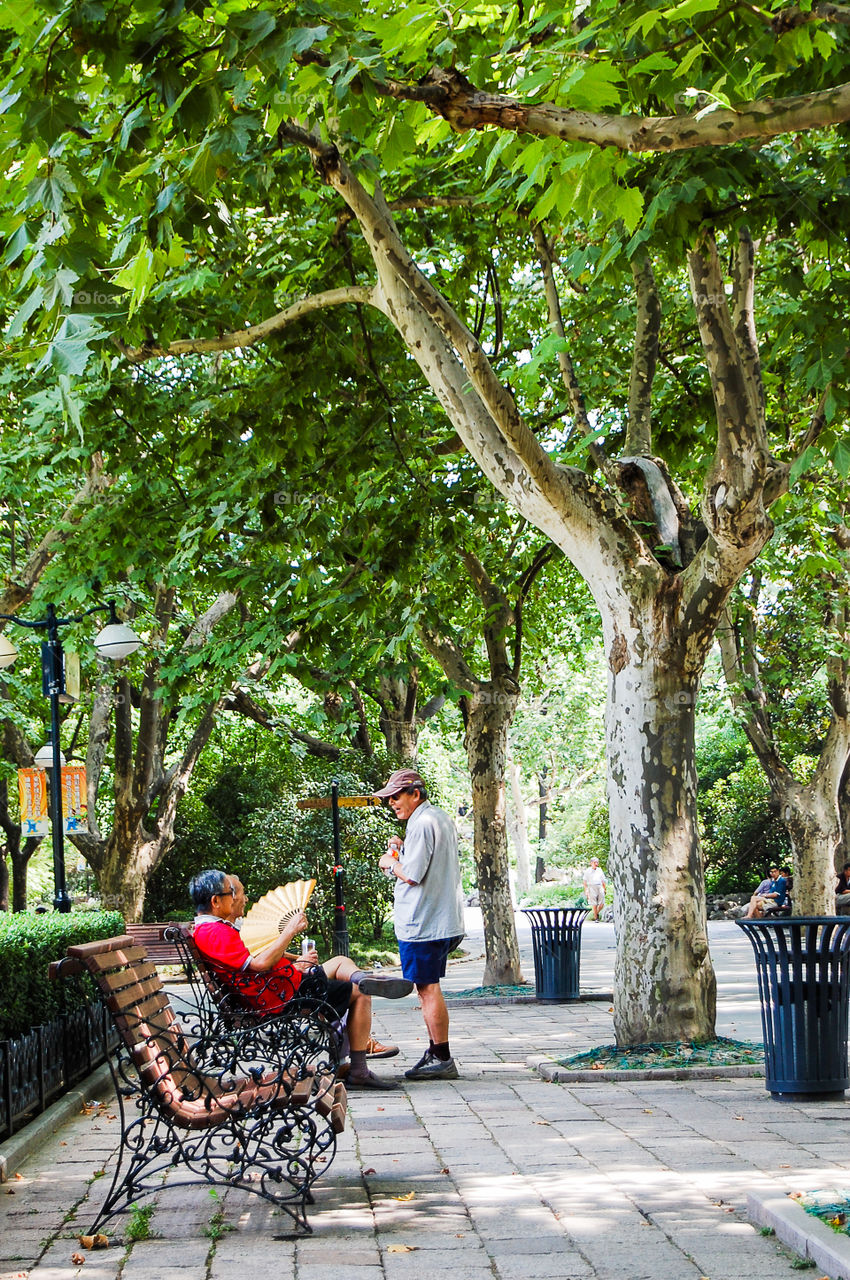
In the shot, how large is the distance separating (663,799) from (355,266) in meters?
5.71

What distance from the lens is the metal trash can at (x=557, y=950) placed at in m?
13.8

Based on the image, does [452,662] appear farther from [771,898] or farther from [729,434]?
[771,898]

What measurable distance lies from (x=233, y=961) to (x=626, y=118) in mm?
4450

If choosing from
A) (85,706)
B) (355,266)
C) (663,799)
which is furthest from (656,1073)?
(85,706)

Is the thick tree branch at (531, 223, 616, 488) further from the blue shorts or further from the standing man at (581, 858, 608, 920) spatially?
the standing man at (581, 858, 608, 920)

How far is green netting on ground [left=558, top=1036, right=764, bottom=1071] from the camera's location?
8547 millimetres

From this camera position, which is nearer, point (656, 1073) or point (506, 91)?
point (506, 91)

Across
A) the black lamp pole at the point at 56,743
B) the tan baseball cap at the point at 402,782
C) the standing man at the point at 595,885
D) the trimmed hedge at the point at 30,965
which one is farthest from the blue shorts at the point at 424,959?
the standing man at the point at 595,885

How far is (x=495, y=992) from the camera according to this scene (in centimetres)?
1568

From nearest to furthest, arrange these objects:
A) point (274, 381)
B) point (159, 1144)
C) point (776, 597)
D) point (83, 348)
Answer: point (83, 348) → point (159, 1144) → point (274, 381) → point (776, 597)

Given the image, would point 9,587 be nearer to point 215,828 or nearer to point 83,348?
point 215,828

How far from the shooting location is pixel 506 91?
19.4ft

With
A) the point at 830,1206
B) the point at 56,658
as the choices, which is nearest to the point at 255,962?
the point at 830,1206

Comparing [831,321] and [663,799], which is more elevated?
[831,321]
